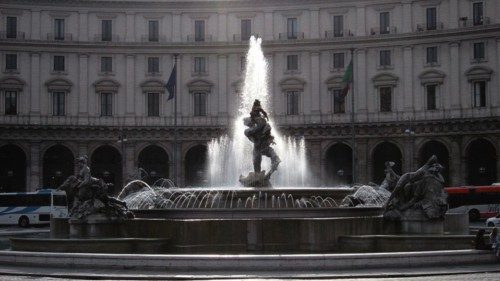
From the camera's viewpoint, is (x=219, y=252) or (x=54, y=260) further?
(x=219, y=252)

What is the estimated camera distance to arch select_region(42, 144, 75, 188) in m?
79.1

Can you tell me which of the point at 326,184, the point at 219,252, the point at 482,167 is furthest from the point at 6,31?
the point at 219,252

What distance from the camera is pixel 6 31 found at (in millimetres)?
79125

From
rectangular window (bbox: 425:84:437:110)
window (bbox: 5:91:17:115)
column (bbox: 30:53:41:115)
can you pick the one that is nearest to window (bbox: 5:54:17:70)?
column (bbox: 30:53:41:115)

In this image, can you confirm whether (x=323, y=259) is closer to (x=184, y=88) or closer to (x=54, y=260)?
(x=54, y=260)

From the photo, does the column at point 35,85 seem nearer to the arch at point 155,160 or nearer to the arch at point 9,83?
the arch at point 9,83

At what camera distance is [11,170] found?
79188 millimetres

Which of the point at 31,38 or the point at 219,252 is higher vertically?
the point at 31,38

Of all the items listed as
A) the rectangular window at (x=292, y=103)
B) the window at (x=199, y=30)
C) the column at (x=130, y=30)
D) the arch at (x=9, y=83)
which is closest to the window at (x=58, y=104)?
the arch at (x=9, y=83)

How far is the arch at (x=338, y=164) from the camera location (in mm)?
78062

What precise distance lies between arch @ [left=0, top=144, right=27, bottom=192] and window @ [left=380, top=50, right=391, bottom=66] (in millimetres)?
34598

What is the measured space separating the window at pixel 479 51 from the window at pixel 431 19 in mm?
4266

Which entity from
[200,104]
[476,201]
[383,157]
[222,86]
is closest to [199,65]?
[222,86]

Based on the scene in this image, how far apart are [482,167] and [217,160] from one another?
2404cm
